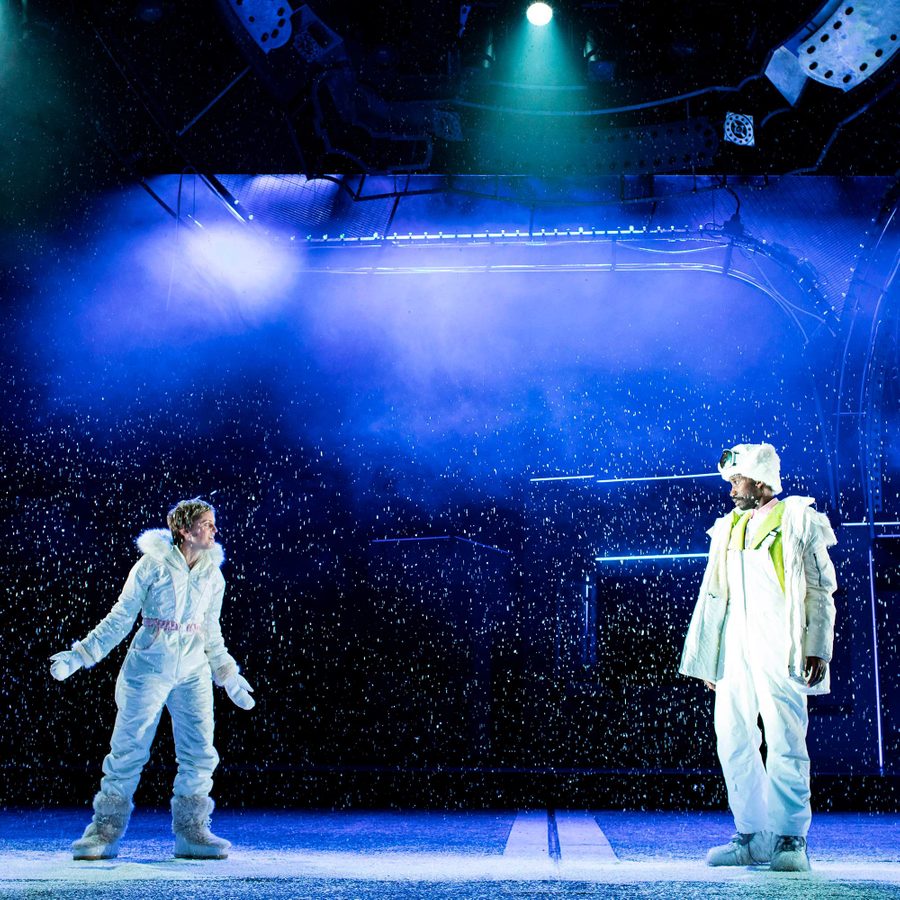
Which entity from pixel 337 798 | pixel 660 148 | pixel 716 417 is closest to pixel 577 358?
pixel 716 417

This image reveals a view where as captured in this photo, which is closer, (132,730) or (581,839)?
(132,730)

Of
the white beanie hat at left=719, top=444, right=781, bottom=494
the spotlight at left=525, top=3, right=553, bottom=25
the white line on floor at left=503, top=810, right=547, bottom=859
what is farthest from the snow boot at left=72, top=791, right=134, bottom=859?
the spotlight at left=525, top=3, right=553, bottom=25

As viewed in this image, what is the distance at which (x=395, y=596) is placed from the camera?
7027mm

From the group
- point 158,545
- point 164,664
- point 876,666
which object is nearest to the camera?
point 164,664

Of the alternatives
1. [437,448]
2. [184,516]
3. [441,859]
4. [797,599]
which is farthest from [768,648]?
[437,448]

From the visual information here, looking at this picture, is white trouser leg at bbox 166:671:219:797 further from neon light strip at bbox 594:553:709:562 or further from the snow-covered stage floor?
neon light strip at bbox 594:553:709:562

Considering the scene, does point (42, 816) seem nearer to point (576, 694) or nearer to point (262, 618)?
point (262, 618)

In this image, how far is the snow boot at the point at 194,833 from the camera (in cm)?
334

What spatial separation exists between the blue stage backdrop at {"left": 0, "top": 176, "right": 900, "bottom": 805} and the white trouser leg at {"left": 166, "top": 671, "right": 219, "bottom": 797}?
8.81ft

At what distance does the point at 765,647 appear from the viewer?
328cm

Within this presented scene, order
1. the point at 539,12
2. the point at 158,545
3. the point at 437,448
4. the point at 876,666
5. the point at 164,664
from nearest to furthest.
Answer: the point at 164,664 → the point at 158,545 → the point at 539,12 → the point at 876,666 → the point at 437,448

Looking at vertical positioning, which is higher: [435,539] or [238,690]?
[435,539]

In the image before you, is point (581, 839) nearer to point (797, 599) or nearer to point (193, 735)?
point (797, 599)

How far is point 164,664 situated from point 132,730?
0.25m
